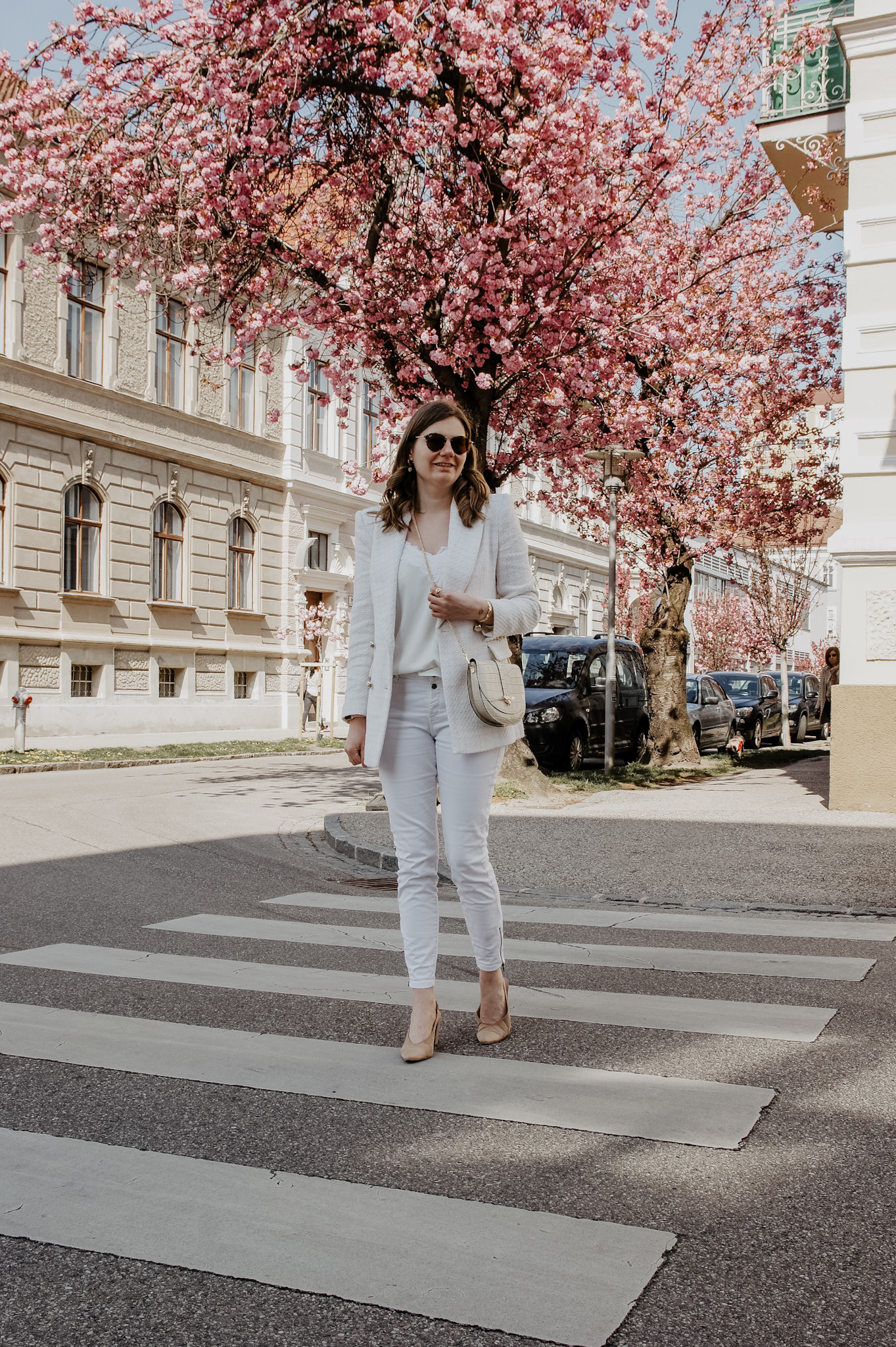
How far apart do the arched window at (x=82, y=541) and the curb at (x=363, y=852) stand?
14848 mm

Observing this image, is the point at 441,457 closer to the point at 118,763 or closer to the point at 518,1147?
the point at 518,1147

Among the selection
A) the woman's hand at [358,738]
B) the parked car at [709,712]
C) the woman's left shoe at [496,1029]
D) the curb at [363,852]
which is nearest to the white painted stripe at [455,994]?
the woman's left shoe at [496,1029]

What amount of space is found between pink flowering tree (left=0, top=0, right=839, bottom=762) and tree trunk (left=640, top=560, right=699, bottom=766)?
4.49 metres

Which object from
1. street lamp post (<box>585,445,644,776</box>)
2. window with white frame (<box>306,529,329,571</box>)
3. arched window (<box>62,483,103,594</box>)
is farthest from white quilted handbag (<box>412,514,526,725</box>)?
window with white frame (<box>306,529,329,571</box>)

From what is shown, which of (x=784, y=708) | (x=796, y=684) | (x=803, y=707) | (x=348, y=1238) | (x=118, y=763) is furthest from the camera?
(x=796, y=684)

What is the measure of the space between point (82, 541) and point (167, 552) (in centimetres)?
278

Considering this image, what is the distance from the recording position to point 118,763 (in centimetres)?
1947

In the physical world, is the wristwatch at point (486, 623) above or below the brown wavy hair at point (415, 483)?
below

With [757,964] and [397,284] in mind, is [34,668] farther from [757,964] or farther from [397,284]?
[757,964]

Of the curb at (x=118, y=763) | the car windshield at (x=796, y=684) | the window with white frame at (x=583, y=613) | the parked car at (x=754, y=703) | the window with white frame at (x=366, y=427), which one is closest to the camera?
the curb at (x=118, y=763)

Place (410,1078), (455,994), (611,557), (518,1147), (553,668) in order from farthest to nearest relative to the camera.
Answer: (553,668) < (611,557) < (455,994) < (410,1078) < (518,1147)

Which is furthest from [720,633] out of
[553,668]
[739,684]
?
[553,668]

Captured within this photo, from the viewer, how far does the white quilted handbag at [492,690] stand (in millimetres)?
3979

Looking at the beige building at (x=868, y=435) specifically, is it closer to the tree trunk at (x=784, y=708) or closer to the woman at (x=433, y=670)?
the woman at (x=433, y=670)
